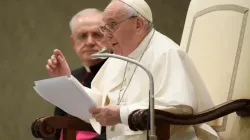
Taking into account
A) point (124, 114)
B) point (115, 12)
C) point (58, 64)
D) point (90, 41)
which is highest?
point (115, 12)

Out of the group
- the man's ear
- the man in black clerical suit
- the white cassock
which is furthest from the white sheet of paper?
the man in black clerical suit

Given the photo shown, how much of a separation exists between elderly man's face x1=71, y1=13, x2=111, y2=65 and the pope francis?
0.87 metres

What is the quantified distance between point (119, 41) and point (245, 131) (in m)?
0.80

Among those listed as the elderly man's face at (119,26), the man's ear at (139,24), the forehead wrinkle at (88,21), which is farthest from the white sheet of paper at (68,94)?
the forehead wrinkle at (88,21)

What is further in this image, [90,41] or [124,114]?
[90,41]

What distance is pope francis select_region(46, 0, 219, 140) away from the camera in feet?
8.09

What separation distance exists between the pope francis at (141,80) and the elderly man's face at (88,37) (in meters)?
0.87

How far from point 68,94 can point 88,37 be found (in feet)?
4.69

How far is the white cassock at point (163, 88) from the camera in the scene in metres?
2.48

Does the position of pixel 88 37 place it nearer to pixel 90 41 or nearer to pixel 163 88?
Answer: pixel 90 41

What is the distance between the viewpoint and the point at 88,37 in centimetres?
391

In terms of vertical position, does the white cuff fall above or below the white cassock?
below

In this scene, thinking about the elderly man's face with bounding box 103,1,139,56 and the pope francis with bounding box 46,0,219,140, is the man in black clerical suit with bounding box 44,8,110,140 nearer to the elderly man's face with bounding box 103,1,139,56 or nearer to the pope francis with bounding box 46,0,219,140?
the pope francis with bounding box 46,0,219,140

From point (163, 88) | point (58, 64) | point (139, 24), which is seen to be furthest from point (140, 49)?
point (58, 64)
